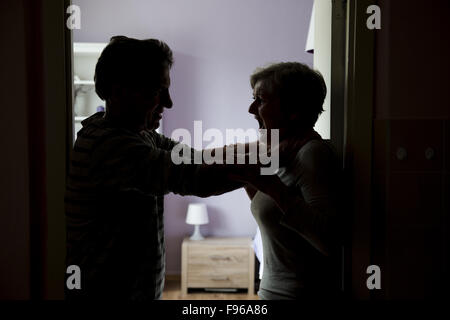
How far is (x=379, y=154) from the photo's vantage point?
39.5 inches

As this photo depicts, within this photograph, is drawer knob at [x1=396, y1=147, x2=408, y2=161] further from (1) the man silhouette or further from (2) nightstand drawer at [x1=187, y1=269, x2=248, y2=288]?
(2) nightstand drawer at [x1=187, y1=269, x2=248, y2=288]

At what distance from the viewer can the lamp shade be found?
3.52m

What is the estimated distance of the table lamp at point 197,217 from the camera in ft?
11.6

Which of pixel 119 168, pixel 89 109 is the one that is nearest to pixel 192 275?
pixel 89 109

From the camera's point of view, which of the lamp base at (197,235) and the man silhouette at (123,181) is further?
the lamp base at (197,235)

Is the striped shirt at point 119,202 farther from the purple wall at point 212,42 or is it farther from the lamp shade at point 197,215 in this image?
the purple wall at point 212,42

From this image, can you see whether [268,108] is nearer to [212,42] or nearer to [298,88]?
[298,88]

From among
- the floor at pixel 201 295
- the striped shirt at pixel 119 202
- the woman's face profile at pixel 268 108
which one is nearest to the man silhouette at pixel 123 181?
the striped shirt at pixel 119 202

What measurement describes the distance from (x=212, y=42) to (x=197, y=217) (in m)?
1.62

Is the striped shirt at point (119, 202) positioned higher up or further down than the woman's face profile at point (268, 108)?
further down

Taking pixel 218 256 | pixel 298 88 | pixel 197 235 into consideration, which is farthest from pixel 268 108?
pixel 197 235

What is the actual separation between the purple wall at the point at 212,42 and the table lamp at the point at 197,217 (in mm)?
207

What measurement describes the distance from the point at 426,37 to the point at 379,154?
1.00ft
